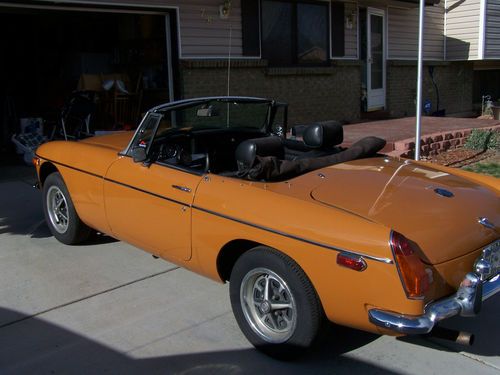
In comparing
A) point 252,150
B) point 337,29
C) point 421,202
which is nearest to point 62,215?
point 252,150

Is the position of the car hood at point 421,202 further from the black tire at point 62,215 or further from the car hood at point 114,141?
the black tire at point 62,215

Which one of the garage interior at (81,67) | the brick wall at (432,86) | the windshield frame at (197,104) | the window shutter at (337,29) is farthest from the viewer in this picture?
the brick wall at (432,86)

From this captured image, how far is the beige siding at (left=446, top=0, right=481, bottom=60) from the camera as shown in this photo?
49.5 ft

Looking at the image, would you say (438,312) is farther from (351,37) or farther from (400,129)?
(351,37)

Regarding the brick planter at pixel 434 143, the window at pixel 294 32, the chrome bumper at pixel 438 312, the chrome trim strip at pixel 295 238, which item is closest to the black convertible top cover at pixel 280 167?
the chrome trim strip at pixel 295 238

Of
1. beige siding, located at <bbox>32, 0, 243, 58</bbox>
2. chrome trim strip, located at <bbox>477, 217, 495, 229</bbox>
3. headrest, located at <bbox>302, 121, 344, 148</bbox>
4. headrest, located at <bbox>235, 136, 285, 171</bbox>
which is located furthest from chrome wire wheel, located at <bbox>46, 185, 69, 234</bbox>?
beige siding, located at <bbox>32, 0, 243, 58</bbox>

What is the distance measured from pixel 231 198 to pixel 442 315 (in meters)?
1.34

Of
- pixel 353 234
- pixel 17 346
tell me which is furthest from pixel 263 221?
pixel 17 346

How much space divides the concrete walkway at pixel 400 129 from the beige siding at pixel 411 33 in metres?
2.74

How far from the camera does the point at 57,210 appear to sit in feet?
16.7

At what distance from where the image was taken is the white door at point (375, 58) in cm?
1326

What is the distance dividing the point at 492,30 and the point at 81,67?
11.0 m

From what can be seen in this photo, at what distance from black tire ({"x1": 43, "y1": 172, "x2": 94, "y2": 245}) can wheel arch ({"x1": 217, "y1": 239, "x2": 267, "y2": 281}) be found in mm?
1895

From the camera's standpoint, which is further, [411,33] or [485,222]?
[411,33]
